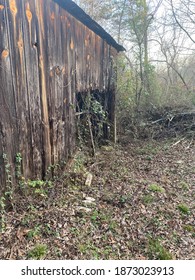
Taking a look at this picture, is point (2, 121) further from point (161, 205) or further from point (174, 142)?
point (174, 142)

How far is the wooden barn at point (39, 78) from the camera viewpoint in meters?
3.27

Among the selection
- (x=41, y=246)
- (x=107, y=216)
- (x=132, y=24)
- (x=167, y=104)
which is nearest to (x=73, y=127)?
(x=107, y=216)

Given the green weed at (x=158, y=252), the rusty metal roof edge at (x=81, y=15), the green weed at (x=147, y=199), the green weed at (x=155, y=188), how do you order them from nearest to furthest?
the green weed at (x=158, y=252), the rusty metal roof edge at (x=81, y=15), the green weed at (x=147, y=199), the green weed at (x=155, y=188)

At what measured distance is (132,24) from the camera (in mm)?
11492

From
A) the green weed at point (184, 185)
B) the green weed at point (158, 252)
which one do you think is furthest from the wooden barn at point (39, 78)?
the green weed at point (184, 185)

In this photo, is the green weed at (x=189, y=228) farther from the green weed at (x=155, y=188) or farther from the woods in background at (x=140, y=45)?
the woods in background at (x=140, y=45)

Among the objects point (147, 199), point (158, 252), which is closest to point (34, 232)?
point (158, 252)

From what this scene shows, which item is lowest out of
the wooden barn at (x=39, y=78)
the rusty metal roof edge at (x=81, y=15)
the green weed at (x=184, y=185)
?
the green weed at (x=184, y=185)

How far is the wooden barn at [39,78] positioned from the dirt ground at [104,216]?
1.77 feet

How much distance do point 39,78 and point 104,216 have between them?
2.52m

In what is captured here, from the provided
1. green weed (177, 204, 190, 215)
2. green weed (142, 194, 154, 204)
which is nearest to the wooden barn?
green weed (142, 194, 154, 204)

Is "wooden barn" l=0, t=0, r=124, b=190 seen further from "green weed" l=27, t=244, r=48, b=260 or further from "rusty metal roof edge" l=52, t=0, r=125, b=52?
"green weed" l=27, t=244, r=48, b=260

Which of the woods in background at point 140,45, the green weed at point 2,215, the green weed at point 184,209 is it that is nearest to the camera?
the green weed at point 2,215

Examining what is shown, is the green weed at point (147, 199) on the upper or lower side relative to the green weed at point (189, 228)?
upper
